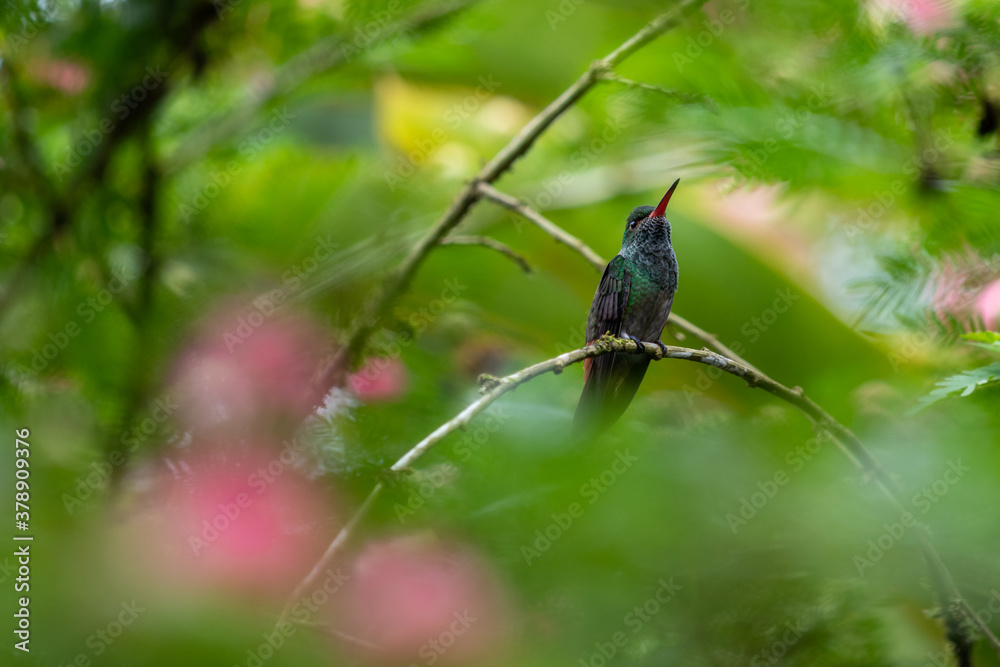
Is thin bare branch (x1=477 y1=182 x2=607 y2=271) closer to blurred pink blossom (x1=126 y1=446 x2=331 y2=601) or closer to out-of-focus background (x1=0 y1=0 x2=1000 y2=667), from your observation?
out-of-focus background (x1=0 y1=0 x2=1000 y2=667)

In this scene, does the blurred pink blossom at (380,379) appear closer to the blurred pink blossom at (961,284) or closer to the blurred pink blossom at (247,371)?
the blurred pink blossom at (247,371)

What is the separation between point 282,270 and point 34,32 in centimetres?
47

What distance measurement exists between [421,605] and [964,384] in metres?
0.38

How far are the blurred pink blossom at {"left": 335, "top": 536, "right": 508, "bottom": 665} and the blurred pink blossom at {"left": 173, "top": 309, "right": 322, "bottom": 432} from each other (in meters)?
0.15

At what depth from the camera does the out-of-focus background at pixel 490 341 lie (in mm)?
339

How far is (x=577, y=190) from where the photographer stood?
5.13ft

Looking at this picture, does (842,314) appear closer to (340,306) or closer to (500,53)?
(340,306)

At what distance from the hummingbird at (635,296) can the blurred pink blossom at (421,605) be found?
29 cm

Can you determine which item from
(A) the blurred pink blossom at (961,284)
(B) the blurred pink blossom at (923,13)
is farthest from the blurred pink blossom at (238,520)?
(B) the blurred pink blossom at (923,13)

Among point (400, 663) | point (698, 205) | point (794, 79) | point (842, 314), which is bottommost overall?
point (400, 663)

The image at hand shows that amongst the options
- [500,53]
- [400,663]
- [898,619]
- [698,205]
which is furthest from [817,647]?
[500,53]

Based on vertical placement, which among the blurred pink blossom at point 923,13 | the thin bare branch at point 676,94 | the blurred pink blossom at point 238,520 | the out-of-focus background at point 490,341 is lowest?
the blurred pink blossom at point 238,520

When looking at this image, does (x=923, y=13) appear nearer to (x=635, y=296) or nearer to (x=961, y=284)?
(x=961, y=284)

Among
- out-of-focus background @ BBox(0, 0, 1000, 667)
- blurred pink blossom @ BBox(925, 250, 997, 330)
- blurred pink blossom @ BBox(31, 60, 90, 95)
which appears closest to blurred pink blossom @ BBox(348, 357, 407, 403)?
out-of-focus background @ BBox(0, 0, 1000, 667)
